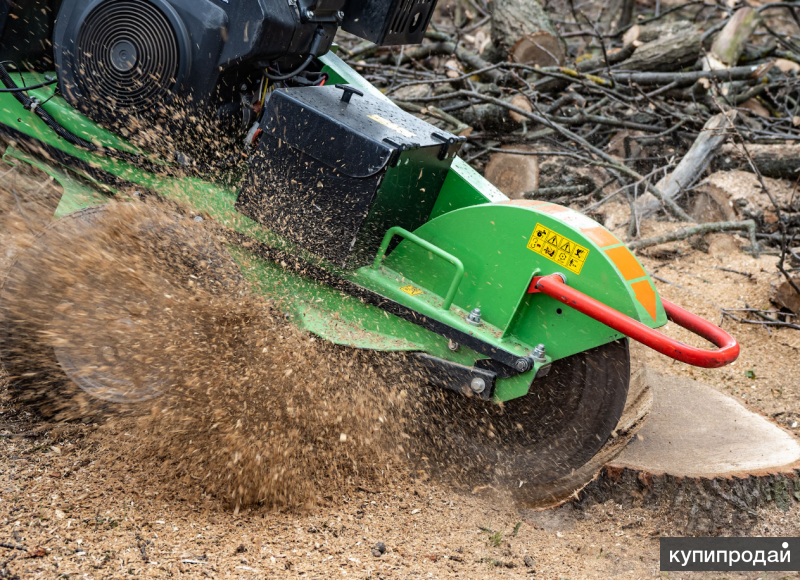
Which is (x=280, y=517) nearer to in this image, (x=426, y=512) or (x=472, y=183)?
(x=426, y=512)

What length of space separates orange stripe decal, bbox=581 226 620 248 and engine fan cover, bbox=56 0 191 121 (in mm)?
1463

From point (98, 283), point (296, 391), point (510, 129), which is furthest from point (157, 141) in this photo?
point (510, 129)

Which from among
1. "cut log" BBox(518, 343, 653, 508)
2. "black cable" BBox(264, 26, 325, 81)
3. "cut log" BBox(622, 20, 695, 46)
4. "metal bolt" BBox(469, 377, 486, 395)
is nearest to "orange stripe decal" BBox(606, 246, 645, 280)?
"metal bolt" BBox(469, 377, 486, 395)

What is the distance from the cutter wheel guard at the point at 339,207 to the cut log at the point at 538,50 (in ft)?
9.32

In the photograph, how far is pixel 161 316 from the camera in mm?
2357

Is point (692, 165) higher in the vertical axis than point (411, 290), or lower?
higher

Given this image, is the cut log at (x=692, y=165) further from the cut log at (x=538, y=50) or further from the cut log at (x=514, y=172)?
the cut log at (x=538, y=50)

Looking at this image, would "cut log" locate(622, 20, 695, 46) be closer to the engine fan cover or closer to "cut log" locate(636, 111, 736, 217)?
"cut log" locate(636, 111, 736, 217)

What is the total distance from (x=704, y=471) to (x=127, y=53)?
250cm

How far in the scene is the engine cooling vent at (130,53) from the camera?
2283mm

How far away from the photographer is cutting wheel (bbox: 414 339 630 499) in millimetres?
2209

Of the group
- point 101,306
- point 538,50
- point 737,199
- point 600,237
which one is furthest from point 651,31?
point 101,306

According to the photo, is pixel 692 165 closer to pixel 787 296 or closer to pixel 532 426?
pixel 787 296

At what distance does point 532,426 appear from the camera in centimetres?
235
